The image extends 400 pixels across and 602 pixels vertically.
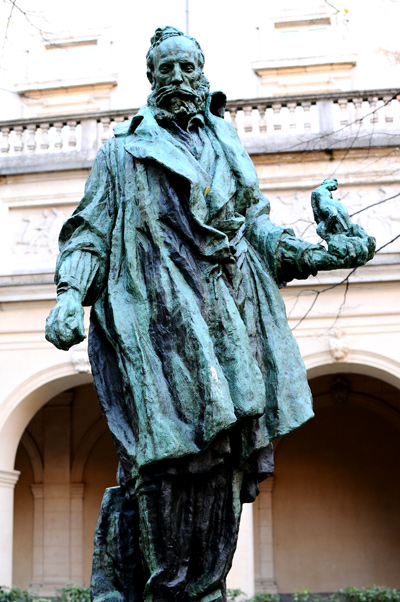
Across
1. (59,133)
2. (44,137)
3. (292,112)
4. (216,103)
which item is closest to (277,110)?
(292,112)

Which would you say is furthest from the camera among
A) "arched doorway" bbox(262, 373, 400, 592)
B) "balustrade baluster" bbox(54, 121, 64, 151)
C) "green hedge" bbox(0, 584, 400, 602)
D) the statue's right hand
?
"arched doorway" bbox(262, 373, 400, 592)

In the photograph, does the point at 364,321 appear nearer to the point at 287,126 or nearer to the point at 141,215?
the point at 287,126

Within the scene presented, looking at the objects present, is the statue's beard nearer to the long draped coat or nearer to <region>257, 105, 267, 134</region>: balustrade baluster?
the long draped coat

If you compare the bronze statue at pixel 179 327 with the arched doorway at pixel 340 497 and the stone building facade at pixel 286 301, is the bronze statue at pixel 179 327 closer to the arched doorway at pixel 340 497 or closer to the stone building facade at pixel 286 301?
the stone building facade at pixel 286 301

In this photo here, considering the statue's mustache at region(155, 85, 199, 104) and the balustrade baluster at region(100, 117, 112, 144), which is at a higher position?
the balustrade baluster at region(100, 117, 112, 144)

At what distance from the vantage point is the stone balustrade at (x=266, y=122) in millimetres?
14602

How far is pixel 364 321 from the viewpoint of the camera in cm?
1412

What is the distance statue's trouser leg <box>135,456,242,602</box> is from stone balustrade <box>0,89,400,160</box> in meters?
11.9

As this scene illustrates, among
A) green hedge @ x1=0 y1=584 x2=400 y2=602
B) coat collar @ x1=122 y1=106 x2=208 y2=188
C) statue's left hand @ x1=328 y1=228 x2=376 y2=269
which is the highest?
coat collar @ x1=122 y1=106 x2=208 y2=188

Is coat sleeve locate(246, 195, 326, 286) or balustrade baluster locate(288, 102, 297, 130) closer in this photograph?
coat sleeve locate(246, 195, 326, 286)

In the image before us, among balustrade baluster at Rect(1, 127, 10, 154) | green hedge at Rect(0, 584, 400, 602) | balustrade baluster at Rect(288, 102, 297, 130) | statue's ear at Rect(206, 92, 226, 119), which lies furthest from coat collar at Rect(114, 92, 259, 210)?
balustrade baluster at Rect(1, 127, 10, 154)

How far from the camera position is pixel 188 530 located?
2.77 metres

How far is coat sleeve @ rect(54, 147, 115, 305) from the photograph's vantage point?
2895mm

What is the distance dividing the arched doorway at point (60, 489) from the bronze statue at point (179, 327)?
1556 cm
